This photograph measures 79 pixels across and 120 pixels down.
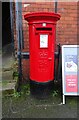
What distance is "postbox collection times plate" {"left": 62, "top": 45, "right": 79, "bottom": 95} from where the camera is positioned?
13.8ft

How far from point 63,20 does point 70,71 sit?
4.46 ft

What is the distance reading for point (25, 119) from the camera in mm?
3584

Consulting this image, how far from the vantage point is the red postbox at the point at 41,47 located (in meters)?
4.00

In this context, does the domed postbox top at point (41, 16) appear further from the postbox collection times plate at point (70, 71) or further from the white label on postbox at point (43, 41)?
the postbox collection times plate at point (70, 71)

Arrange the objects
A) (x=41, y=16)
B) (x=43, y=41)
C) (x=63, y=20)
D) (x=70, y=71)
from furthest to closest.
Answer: (x=63, y=20) < (x=70, y=71) < (x=43, y=41) < (x=41, y=16)

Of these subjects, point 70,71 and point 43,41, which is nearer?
point 43,41

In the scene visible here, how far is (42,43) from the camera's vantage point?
4090 millimetres

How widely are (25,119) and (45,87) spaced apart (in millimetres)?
852

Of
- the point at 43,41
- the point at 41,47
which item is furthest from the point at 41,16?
the point at 41,47

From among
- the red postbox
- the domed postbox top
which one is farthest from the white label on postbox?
the domed postbox top

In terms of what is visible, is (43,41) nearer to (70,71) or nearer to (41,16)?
(41,16)

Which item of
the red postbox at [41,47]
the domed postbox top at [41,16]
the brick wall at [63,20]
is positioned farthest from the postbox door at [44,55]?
the brick wall at [63,20]

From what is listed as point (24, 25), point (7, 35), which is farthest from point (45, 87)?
point (7, 35)

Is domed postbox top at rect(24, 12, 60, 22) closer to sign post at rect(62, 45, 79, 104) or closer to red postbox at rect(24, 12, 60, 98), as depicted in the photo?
red postbox at rect(24, 12, 60, 98)
